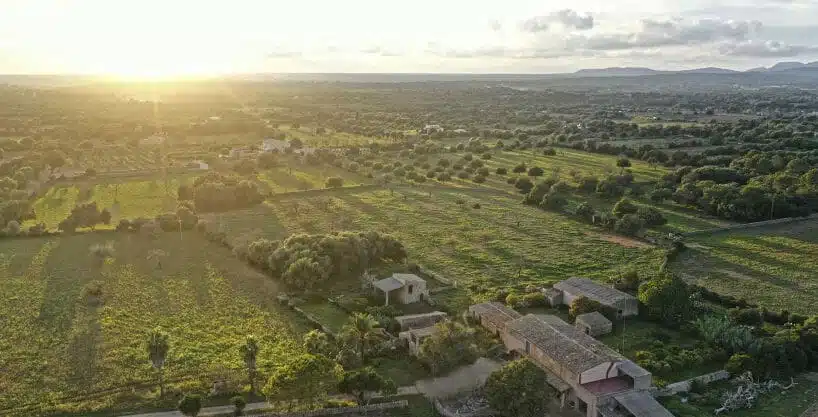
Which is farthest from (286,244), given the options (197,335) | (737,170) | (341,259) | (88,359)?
(737,170)

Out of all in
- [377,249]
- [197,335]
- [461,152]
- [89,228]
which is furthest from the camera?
[461,152]

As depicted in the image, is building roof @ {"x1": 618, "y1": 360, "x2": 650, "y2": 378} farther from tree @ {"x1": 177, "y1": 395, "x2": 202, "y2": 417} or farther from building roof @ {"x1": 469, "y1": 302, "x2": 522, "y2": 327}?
tree @ {"x1": 177, "y1": 395, "x2": 202, "y2": 417}

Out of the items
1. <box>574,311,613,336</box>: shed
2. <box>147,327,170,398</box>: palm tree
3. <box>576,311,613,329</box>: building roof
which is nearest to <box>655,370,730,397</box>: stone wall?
<box>574,311,613,336</box>: shed

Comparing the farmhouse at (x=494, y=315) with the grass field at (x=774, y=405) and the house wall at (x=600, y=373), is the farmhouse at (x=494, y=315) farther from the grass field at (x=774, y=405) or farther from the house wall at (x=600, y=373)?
the grass field at (x=774, y=405)

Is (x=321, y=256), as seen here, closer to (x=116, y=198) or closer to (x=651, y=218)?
(x=651, y=218)

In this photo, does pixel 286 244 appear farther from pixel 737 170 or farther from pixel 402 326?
pixel 737 170

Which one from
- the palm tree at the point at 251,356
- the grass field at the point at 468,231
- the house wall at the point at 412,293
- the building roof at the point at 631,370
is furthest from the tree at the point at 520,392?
the grass field at the point at 468,231
